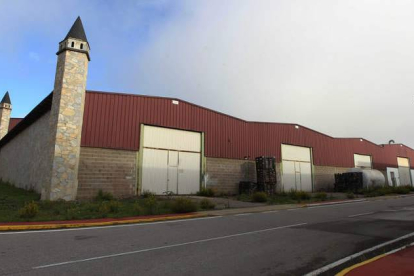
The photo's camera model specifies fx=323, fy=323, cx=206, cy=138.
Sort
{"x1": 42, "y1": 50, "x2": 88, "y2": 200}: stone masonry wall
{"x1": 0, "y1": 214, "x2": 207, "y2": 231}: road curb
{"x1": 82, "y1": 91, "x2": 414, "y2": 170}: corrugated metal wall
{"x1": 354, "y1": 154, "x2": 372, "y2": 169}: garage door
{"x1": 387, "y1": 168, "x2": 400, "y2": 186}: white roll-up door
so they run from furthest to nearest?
{"x1": 387, "y1": 168, "x2": 400, "y2": 186}: white roll-up door < {"x1": 354, "y1": 154, "x2": 372, "y2": 169}: garage door < {"x1": 82, "y1": 91, "x2": 414, "y2": 170}: corrugated metal wall < {"x1": 42, "y1": 50, "x2": 88, "y2": 200}: stone masonry wall < {"x1": 0, "y1": 214, "x2": 207, "y2": 231}: road curb

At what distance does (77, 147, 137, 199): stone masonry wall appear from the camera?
763 inches

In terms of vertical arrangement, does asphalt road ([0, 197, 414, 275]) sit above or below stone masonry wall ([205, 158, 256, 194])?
below

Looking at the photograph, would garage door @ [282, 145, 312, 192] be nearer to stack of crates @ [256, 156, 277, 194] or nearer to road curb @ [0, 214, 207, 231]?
stack of crates @ [256, 156, 277, 194]

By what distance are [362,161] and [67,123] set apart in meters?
41.7

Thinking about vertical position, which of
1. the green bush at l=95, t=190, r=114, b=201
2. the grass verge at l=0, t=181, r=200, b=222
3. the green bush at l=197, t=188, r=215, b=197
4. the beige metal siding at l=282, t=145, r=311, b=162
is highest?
the beige metal siding at l=282, t=145, r=311, b=162

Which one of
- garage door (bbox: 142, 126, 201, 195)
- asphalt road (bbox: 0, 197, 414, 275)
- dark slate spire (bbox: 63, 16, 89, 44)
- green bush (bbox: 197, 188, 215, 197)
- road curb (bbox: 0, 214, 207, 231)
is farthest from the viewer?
green bush (bbox: 197, 188, 215, 197)

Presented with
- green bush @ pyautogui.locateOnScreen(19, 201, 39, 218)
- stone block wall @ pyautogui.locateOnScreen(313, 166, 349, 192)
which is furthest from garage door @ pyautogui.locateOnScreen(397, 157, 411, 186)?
green bush @ pyautogui.locateOnScreen(19, 201, 39, 218)

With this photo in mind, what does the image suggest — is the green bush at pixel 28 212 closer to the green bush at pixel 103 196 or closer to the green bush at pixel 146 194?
the green bush at pixel 103 196

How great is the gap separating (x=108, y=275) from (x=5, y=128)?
4994cm

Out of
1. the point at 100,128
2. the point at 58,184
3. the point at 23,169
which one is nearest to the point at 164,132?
the point at 100,128

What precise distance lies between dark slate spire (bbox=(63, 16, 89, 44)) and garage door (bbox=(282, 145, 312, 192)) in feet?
73.5

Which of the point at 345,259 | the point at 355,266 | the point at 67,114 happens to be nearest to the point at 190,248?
the point at 345,259

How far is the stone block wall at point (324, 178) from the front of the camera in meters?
37.4

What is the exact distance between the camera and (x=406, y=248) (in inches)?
296
